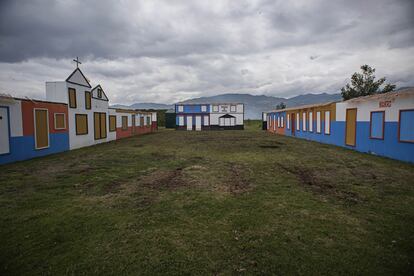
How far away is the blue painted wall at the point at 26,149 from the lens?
38.8 ft

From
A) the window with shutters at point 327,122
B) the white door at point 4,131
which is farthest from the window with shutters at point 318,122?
the white door at point 4,131

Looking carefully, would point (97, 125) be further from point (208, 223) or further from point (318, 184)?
point (208, 223)

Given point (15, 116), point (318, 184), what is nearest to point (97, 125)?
point (15, 116)

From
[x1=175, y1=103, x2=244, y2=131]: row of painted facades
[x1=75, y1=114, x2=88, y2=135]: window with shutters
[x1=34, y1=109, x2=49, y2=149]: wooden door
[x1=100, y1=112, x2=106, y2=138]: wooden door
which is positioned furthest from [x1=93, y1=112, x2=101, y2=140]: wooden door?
[x1=175, y1=103, x2=244, y2=131]: row of painted facades

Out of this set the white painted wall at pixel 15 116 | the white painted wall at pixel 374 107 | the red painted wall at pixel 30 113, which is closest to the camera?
the white painted wall at pixel 374 107

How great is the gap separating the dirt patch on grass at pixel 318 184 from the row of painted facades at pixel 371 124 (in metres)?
5.55

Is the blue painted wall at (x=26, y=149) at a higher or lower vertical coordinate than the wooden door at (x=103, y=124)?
lower

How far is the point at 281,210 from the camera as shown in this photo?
535 cm

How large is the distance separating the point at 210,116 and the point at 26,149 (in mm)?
33025

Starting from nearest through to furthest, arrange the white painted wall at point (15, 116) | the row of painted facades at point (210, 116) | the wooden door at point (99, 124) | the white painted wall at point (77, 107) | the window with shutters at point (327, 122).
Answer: the white painted wall at point (15, 116) < the white painted wall at point (77, 107) < the window with shutters at point (327, 122) < the wooden door at point (99, 124) < the row of painted facades at point (210, 116)

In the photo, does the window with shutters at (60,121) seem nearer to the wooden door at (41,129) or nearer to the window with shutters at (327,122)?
the wooden door at (41,129)

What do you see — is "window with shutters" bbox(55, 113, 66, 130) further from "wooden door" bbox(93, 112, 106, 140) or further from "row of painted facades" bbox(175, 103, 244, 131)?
"row of painted facades" bbox(175, 103, 244, 131)

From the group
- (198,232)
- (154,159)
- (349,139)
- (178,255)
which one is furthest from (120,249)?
(349,139)

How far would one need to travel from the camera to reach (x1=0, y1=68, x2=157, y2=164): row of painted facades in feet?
38.8
